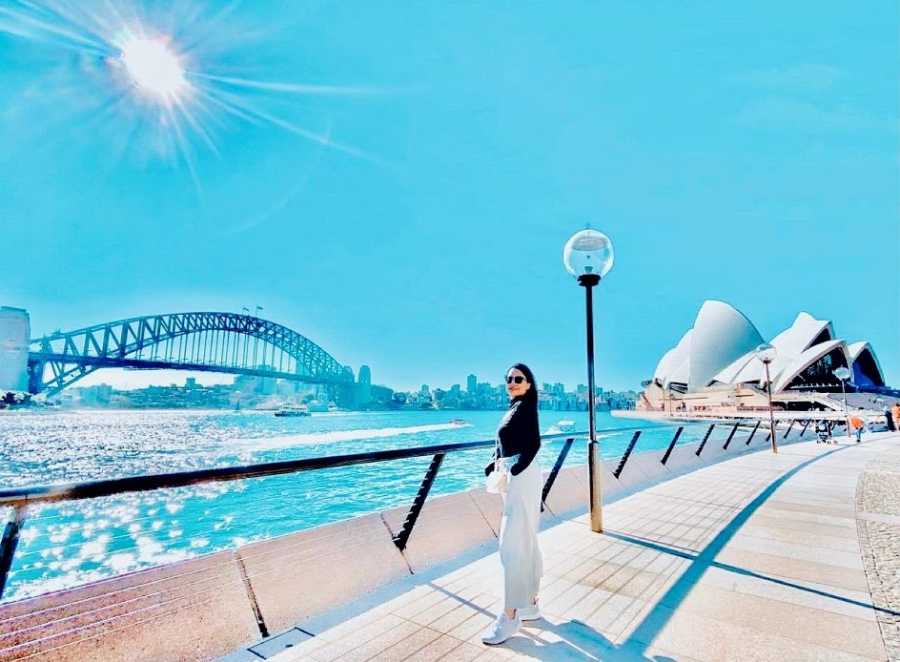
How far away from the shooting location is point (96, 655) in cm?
227

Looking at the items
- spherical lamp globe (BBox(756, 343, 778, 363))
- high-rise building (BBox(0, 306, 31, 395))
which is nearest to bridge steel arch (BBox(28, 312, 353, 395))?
high-rise building (BBox(0, 306, 31, 395))

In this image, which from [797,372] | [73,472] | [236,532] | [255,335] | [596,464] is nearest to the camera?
[596,464]

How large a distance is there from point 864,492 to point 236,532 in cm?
1372

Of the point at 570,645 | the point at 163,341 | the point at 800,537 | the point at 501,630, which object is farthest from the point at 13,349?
the point at 800,537

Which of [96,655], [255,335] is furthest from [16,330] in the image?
[96,655]

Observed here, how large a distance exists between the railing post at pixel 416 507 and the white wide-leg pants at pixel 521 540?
45.1 inches

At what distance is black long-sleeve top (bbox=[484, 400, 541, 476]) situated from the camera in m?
2.92

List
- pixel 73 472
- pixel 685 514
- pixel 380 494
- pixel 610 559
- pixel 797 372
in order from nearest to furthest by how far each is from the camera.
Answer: pixel 610 559, pixel 685 514, pixel 380 494, pixel 73 472, pixel 797 372

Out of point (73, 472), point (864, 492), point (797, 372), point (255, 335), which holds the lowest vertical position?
point (73, 472)

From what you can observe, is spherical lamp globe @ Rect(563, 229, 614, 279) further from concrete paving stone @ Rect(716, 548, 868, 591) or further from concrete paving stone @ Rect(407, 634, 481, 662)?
concrete paving stone @ Rect(407, 634, 481, 662)

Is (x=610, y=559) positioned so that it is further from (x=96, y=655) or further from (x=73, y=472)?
(x=73, y=472)

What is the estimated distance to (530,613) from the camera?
9.80 ft

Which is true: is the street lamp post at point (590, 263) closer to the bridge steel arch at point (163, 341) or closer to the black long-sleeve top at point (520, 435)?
the black long-sleeve top at point (520, 435)

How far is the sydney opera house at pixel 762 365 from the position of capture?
62344 mm
